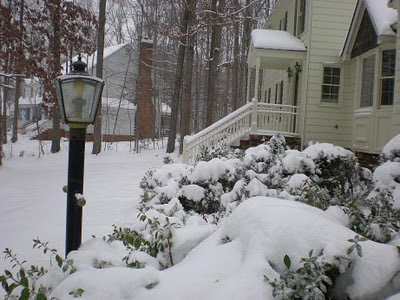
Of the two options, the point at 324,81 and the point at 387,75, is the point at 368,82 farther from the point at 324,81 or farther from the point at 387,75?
the point at 324,81

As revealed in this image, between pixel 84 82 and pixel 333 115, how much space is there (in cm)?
1113

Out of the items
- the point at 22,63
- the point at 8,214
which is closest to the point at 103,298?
the point at 8,214

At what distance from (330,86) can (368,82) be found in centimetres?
223

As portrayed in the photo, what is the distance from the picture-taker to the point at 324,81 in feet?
42.8

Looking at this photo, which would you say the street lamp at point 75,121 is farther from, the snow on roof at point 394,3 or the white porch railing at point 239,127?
the white porch railing at point 239,127

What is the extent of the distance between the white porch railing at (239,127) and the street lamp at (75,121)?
7.40 metres

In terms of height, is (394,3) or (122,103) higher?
(394,3)

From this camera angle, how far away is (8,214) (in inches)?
274

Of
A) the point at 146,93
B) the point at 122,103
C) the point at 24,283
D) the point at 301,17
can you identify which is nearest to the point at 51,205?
the point at 24,283

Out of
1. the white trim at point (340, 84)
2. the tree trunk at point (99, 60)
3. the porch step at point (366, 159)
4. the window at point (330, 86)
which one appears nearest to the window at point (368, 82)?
the porch step at point (366, 159)

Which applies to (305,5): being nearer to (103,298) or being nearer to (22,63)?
(22,63)

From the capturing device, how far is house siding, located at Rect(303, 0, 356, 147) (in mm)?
12828

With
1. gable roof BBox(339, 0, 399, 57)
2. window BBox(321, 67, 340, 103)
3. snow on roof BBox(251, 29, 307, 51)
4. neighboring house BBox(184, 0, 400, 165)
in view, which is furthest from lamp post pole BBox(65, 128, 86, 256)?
window BBox(321, 67, 340, 103)

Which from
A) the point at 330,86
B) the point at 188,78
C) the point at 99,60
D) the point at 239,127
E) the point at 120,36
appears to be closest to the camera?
the point at 239,127
